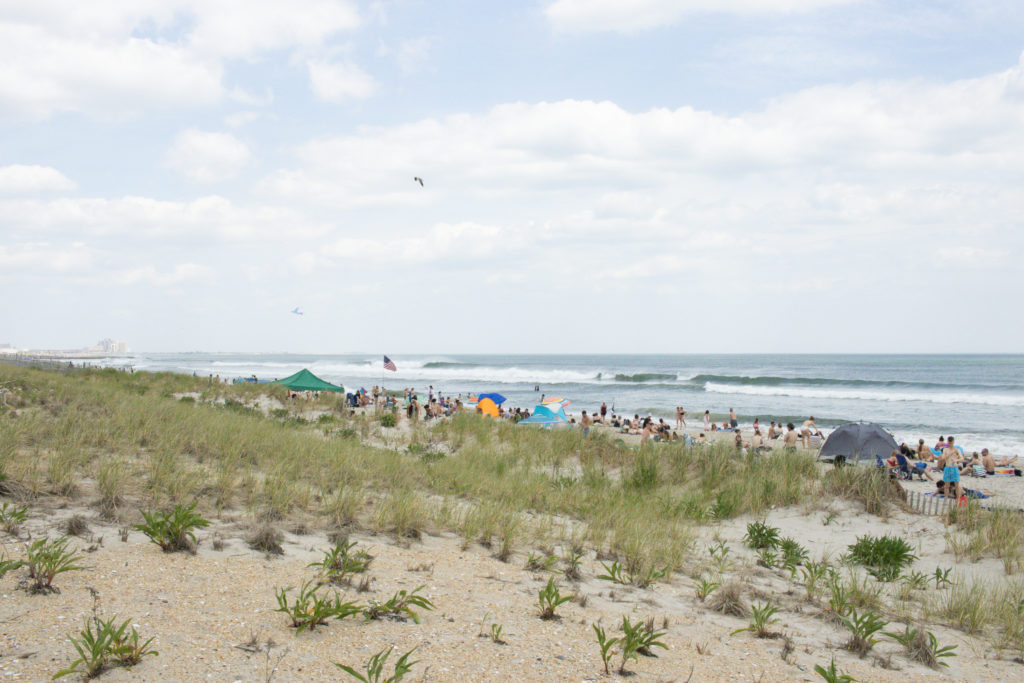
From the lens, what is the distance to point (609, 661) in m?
4.23

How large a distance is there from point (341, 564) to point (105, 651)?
1915 mm

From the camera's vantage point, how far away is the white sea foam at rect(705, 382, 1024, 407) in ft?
154

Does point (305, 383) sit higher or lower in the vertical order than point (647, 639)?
higher

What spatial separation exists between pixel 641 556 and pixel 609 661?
8.06 feet

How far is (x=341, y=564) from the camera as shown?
205 inches

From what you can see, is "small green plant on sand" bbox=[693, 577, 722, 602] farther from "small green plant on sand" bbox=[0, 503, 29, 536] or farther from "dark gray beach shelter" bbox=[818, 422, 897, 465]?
"dark gray beach shelter" bbox=[818, 422, 897, 465]

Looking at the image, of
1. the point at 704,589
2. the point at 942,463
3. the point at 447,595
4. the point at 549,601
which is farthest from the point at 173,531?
the point at 942,463

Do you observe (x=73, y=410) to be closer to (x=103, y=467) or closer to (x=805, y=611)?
(x=103, y=467)

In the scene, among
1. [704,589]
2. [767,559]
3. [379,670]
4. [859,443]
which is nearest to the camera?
[379,670]

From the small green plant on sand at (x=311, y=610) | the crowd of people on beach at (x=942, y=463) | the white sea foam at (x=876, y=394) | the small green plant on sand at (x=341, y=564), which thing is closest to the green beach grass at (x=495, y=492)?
the small green plant on sand at (x=341, y=564)

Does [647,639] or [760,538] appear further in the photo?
[760,538]

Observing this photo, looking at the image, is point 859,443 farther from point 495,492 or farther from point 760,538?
point 495,492

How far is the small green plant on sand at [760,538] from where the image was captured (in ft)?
25.9

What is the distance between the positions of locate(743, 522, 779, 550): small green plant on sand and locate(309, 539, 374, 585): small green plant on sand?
491 cm
